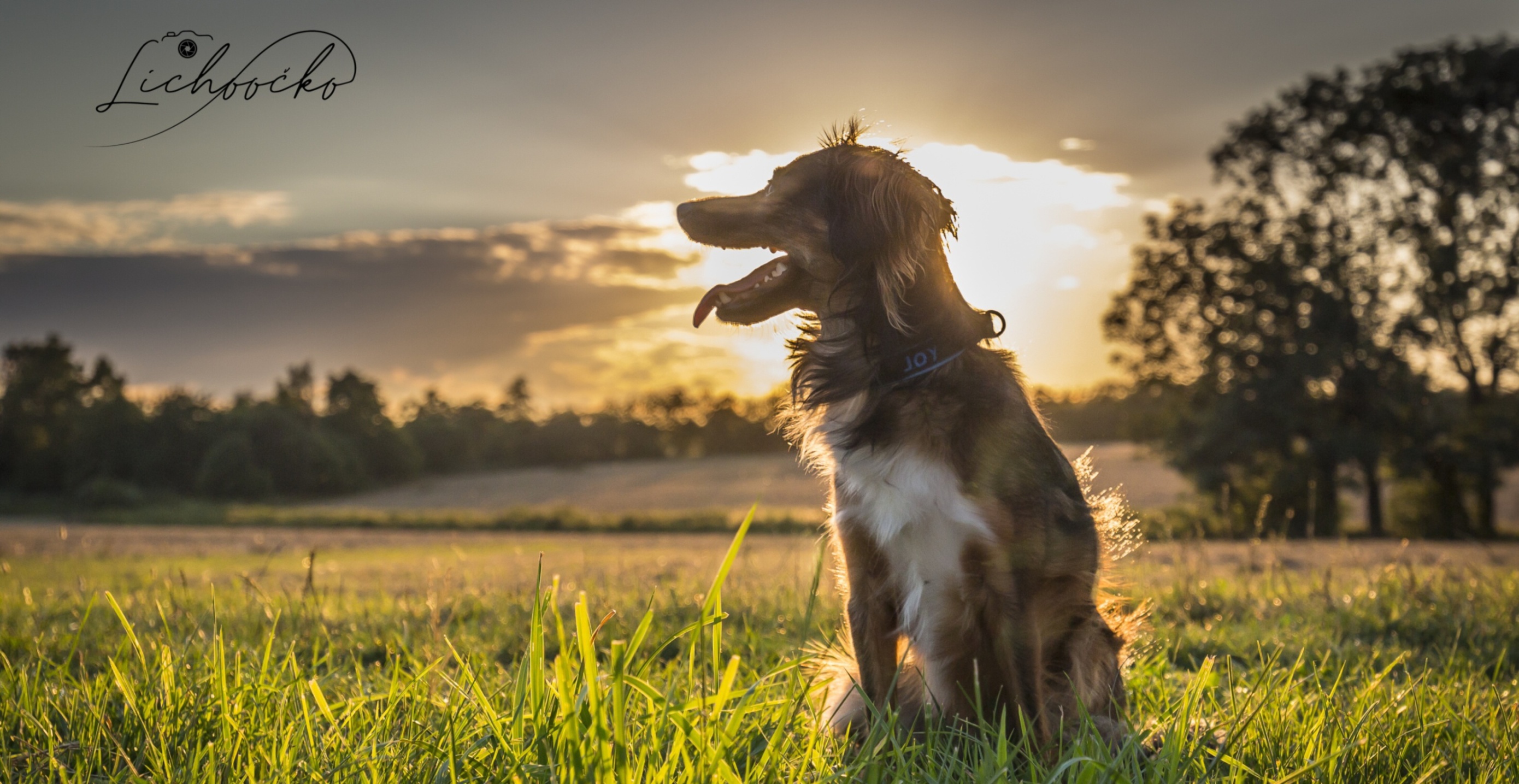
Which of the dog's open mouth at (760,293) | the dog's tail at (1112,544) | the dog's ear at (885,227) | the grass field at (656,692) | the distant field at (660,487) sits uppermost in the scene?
the dog's ear at (885,227)

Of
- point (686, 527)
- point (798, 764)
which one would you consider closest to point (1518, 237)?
point (686, 527)

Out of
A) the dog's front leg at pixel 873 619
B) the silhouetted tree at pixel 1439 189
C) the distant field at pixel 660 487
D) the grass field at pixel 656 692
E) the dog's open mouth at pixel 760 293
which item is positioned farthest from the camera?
the distant field at pixel 660 487

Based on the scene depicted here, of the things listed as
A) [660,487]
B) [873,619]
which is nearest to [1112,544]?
[873,619]

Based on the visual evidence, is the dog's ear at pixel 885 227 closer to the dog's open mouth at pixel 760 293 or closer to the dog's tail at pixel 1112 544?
the dog's open mouth at pixel 760 293

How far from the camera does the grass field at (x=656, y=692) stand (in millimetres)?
2258

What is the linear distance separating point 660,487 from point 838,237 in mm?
35800

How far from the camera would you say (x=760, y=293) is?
10.8 feet

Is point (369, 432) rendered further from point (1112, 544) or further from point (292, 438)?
point (1112, 544)

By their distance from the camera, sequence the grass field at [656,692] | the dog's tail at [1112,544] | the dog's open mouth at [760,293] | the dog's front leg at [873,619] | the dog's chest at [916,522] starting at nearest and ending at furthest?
1. the grass field at [656,692]
2. the dog's chest at [916,522]
3. the dog's front leg at [873,619]
4. the dog's open mouth at [760,293]
5. the dog's tail at [1112,544]

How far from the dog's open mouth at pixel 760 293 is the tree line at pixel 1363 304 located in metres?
22.2

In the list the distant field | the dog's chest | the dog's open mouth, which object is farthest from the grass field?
the distant field

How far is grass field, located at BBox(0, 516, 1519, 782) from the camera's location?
7.41 feet

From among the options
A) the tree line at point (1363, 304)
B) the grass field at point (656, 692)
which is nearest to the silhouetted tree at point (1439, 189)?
the tree line at point (1363, 304)

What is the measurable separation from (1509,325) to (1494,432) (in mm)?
3007
